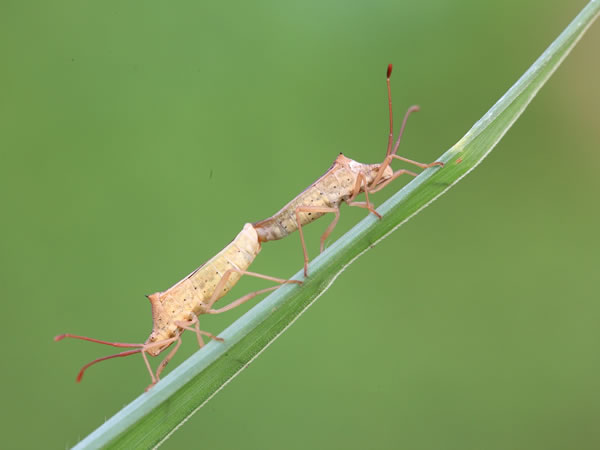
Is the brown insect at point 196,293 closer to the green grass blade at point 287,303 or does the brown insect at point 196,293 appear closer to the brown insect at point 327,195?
the brown insect at point 327,195

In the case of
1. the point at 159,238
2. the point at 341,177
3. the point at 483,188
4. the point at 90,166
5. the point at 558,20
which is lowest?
the point at 483,188

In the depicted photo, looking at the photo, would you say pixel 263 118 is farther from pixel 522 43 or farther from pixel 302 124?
pixel 522 43

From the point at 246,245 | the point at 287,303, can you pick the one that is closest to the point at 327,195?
the point at 246,245

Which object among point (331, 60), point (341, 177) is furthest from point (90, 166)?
point (341, 177)

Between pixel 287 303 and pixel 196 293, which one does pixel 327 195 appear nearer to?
pixel 196 293

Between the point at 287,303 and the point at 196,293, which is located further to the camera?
the point at 196,293

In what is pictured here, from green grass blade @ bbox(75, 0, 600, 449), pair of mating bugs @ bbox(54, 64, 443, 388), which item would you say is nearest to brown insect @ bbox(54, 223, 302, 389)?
pair of mating bugs @ bbox(54, 64, 443, 388)
